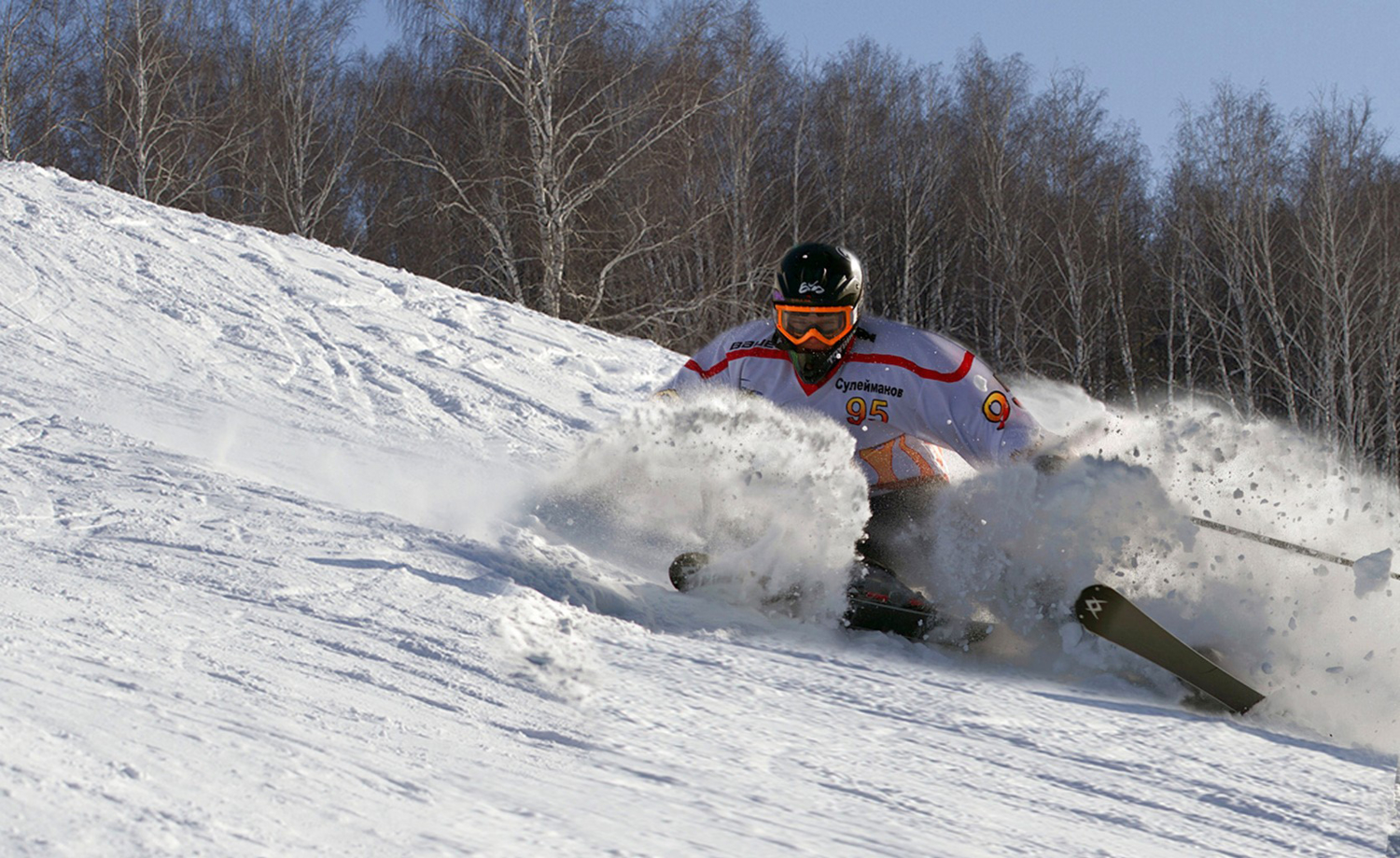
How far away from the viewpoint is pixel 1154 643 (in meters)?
3.05

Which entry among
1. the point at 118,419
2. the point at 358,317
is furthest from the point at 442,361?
the point at 118,419

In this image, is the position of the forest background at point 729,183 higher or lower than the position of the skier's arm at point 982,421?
higher

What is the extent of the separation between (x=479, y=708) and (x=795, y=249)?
2.31m

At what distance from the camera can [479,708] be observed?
2189 mm

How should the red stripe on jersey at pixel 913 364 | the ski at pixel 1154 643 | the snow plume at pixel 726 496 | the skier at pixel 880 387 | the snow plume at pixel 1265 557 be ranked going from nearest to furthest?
the ski at pixel 1154 643, the snow plume at pixel 1265 557, the snow plume at pixel 726 496, the skier at pixel 880 387, the red stripe on jersey at pixel 913 364

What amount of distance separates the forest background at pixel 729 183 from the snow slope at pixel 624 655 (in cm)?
1328

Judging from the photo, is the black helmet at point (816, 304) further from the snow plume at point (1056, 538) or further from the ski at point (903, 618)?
the ski at point (903, 618)

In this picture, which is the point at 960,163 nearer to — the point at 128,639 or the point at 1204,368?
the point at 1204,368

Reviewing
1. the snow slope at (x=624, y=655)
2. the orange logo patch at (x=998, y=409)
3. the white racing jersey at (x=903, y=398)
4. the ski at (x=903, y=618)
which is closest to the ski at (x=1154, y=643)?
the snow slope at (x=624, y=655)

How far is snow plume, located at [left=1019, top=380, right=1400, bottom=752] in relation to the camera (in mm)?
3088

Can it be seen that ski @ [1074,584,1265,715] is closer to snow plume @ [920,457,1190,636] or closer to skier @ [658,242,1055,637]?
snow plume @ [920,457,1190,636]

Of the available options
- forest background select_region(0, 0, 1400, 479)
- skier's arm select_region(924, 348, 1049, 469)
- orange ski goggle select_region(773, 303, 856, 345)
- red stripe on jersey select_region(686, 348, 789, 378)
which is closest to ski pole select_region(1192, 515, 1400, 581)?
skier's arm select_region(924, 348, 1049, 469)

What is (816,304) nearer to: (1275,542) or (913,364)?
(913,364)

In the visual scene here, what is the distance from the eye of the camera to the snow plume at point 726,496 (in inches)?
136
